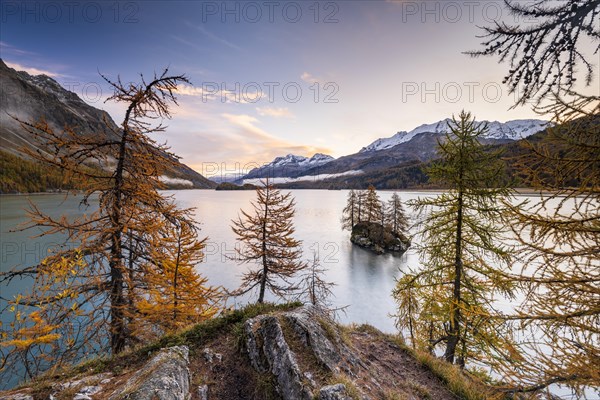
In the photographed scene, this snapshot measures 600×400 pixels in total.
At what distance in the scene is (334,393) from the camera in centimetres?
379

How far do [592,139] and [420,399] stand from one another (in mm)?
5583

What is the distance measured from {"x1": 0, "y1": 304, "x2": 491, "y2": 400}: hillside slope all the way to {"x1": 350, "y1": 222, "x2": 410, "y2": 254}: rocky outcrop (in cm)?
3304

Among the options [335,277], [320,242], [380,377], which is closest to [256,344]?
[380,377]

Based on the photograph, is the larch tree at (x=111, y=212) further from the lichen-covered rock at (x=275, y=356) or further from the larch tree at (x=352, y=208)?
the larch tree at (x=352, y=208)

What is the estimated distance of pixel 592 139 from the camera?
11.5 feet

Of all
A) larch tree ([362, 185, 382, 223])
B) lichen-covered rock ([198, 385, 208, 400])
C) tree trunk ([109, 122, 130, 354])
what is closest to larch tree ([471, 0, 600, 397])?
lichen-covered rock ([198, 385, 208, 400])

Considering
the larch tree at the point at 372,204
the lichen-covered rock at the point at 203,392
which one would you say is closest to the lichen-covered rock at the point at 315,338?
the lichen-covered rock at the point at 203,392

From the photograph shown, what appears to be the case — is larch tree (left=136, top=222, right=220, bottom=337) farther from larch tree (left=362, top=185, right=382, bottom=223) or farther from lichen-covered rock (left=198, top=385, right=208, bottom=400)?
larch tree (left=362, top=185, right=382, bottom=223)

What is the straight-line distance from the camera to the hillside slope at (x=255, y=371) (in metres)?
3.83

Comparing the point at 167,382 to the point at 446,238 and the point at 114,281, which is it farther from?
the point at 446,238

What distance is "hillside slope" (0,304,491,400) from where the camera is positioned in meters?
3.83

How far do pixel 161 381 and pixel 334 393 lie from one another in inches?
109

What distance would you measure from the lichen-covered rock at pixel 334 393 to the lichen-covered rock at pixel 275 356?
0.73ft

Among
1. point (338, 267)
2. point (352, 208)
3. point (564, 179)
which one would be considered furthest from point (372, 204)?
point (564, 179)
